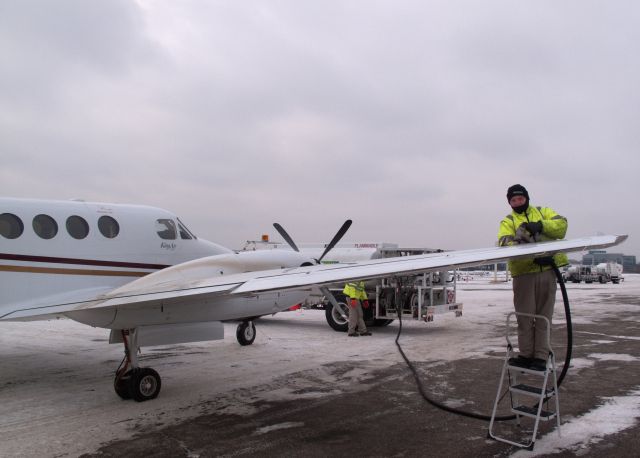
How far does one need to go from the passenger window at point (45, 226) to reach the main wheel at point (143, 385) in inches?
108

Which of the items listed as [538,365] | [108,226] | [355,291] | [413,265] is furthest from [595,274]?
[413,265]

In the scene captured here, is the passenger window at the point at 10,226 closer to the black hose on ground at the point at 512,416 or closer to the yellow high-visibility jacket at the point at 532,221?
the black hose on ground at the point at 512,416

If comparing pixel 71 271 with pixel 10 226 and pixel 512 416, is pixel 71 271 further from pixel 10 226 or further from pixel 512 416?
pixel 512 416

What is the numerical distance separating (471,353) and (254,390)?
5.48 meters

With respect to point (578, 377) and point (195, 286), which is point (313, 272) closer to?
point (195, 286)

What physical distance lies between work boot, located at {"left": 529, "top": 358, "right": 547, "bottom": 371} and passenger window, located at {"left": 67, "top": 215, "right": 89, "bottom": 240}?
731cm

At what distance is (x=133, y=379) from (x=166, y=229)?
334 centimetres

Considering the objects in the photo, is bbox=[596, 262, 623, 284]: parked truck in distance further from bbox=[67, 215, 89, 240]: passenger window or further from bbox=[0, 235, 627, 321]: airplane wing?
bbox=[67, 215, 89, 240]: passenger window

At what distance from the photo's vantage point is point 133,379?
7570mm

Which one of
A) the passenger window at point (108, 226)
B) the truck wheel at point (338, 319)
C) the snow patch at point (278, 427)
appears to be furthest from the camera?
the truck wheel at point (338, 319)

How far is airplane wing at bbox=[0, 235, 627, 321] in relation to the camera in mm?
5023

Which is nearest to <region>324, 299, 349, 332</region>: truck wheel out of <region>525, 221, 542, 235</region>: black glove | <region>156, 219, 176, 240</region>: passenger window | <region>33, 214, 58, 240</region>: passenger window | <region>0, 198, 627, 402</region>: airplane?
<region>0, 198, 627, 402</region>: airplane

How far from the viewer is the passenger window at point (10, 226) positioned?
8000 mm

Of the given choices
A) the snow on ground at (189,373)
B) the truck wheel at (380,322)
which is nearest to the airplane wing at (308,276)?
the snow on ground at (189,373)
